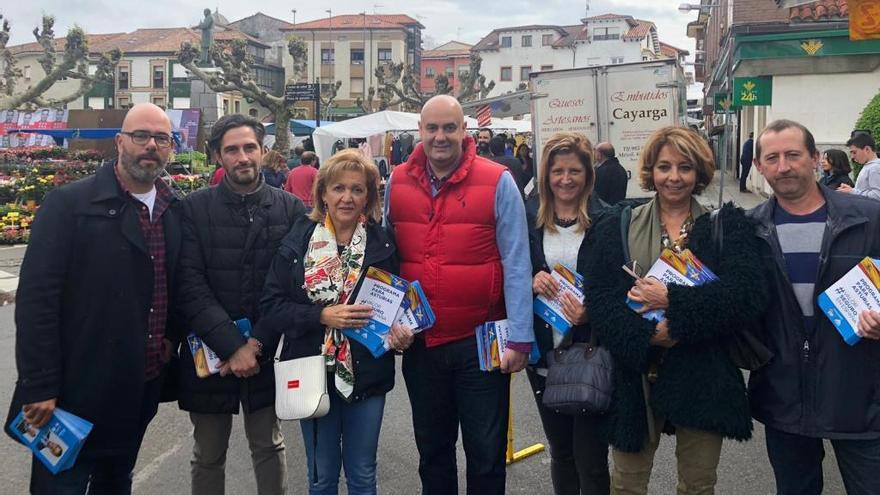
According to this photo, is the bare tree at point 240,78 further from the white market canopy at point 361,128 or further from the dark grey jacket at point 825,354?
the dark grey jacket at point 825,354

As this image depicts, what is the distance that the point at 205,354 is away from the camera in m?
3.51

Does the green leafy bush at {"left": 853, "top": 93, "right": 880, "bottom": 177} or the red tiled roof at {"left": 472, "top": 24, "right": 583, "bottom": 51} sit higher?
the red tiled roof at {"left": 472, "top": 24, "right": 583, "bottom": 51}

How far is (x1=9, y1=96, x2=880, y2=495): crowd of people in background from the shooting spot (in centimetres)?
309

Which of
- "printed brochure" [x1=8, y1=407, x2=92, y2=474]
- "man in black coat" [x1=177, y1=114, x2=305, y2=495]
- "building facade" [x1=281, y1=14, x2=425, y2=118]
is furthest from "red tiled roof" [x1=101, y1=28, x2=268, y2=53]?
"printed brochure" [x1=8, y1=407, x2=92, y2=474]

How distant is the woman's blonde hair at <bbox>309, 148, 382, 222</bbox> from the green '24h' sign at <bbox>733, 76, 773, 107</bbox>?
15882 millimetres

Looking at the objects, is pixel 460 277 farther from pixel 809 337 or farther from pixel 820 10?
pixel 820 10

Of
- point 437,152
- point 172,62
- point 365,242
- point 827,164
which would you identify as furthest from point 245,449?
point 172,62

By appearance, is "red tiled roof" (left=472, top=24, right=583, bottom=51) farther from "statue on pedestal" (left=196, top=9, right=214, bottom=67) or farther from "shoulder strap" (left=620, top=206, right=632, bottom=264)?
"shoulder strap" (left=620, top=206, right=632, bottom=264)

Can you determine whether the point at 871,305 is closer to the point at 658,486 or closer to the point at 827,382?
the point at 827,382

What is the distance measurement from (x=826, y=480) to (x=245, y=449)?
372 centimetres

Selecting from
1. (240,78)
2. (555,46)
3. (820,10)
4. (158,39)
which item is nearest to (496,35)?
(555,46)

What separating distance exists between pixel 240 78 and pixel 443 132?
33897 millimetres

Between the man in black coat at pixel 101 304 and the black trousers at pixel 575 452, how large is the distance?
1814mm

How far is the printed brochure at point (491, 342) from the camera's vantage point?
355 cm
